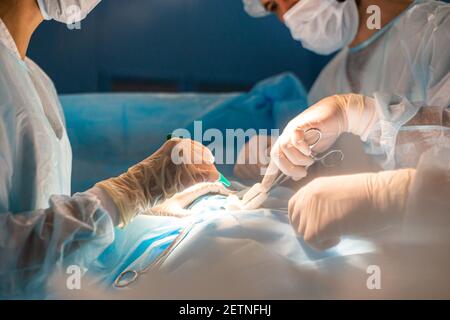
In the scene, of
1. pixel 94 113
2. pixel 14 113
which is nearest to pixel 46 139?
pixel 14 113

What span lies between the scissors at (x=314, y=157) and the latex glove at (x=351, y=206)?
212 mm

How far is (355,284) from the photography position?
1054 mm

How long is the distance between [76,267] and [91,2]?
76 cm

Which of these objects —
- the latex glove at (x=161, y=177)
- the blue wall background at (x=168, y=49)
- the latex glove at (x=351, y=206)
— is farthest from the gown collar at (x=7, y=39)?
the latex glove at (x=351, y=206)

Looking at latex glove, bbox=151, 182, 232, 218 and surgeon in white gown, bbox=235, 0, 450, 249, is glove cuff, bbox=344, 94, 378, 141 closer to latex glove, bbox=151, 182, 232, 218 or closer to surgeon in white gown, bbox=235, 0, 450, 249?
surgeon in white gown, bbox=235, 0, 450, 249

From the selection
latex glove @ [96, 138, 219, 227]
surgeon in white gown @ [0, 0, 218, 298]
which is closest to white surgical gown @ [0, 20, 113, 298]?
surgeon in white gown @ [0, 0, 218, 298]

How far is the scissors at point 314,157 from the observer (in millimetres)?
1304

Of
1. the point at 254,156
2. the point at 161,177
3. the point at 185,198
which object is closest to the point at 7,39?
the point at 161,177

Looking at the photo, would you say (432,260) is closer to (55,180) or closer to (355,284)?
(355,284)

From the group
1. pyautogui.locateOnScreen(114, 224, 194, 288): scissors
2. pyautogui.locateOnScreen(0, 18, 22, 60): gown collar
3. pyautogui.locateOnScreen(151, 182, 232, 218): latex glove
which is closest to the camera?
pyautogui.locateOnScreen(114, 224, 194, 288): scissors

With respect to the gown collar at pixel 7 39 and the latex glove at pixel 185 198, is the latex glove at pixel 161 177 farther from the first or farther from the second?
the gown collar at pixel 7 39

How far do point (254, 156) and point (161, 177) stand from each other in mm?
417

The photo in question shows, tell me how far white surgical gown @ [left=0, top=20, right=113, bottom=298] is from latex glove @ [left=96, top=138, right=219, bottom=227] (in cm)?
11

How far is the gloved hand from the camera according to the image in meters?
1.28
